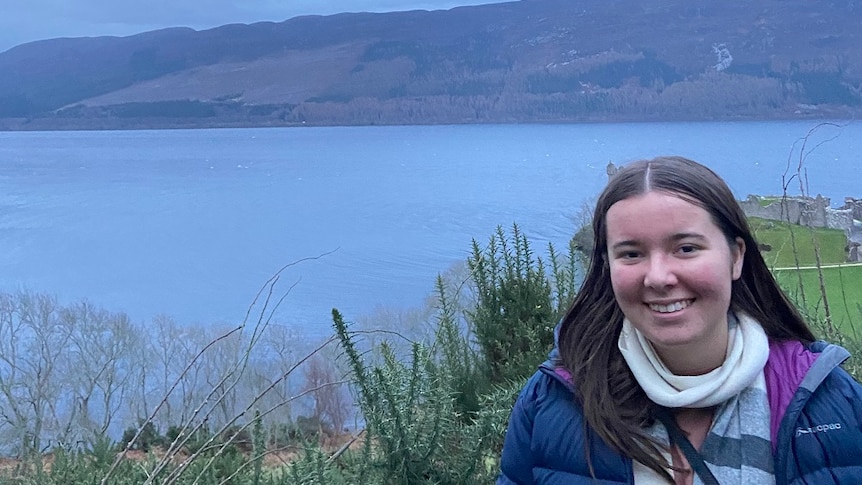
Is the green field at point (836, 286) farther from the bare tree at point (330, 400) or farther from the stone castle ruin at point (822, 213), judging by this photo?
the bare tree at point (330, 400)

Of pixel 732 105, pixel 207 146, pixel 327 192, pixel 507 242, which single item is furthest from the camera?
pixel 207 146

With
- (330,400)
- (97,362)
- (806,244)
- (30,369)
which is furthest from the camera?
(806,244)

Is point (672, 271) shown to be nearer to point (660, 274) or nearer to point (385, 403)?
point (660, 274)

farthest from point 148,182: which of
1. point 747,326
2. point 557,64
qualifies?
point 747,326

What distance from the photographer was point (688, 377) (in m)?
1.38

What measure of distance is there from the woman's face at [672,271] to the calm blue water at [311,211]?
11.6 inches

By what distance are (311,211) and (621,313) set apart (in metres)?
18.6

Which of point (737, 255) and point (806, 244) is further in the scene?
point (806, 244)

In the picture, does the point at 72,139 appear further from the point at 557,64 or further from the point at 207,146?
the point at 557,64

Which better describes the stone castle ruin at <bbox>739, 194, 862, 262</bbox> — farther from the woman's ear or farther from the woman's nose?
the woman's nose

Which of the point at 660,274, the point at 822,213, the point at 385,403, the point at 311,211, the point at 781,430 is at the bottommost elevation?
the point at 311,211

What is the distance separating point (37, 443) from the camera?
3832mm

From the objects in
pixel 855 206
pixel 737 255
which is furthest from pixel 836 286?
pixel 737 255

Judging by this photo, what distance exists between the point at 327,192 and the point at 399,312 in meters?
19.5
